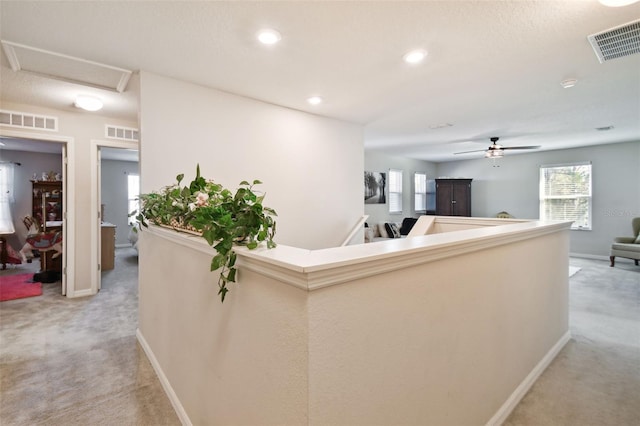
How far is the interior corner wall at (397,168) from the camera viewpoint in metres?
7.20

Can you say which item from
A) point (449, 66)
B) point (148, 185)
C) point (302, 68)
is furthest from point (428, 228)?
point (148, 185)

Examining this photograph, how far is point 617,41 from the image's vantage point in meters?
2.16

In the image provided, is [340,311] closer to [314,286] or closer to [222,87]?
[314,286]

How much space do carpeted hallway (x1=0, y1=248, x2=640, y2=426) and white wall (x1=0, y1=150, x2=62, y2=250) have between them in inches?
145

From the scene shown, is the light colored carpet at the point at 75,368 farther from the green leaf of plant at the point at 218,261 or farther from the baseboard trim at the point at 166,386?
the green leaf of plant at the point at 218,261

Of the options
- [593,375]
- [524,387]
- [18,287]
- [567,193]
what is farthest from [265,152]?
[567,193]

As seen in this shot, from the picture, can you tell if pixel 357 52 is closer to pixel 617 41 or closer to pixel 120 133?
pixel 617 41

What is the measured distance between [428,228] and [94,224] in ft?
14.5

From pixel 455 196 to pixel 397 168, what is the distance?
1849mm

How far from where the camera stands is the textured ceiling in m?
1.87

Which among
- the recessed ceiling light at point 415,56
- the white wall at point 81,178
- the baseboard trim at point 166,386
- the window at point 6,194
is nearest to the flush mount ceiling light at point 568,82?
the recessed ceiling light at point 415,56

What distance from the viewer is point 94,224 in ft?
13.5

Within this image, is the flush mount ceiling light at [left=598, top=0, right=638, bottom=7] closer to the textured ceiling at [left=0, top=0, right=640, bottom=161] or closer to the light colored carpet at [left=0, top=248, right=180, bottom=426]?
the textured ceiling at [left=0, top=0, right=640, bottom=161]

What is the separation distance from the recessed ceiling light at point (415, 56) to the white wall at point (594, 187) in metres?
6.55
